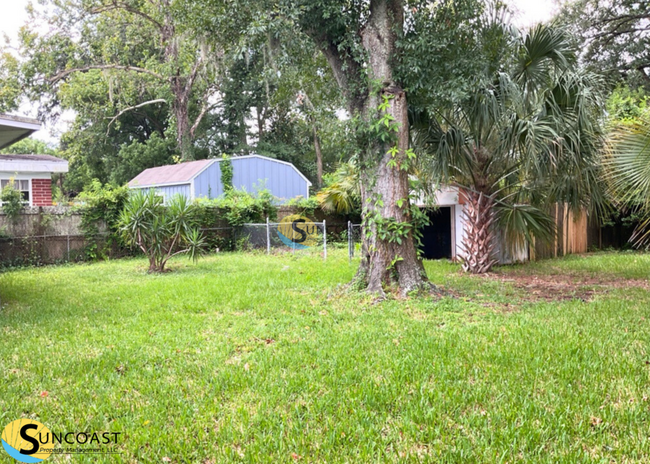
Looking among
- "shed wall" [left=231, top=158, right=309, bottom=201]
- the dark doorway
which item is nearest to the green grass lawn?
the dark doorway

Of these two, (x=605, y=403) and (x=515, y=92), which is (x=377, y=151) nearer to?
(x=515, y=92)

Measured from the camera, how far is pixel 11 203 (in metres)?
11.1

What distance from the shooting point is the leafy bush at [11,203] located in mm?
11055

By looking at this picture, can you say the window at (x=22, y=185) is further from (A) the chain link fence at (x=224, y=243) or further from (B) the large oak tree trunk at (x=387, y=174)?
(B) the large oak tree trunk at (x=387, y=174)

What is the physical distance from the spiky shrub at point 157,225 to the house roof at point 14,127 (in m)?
2.97

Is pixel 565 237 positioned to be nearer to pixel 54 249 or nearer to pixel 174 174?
pixel 54 249

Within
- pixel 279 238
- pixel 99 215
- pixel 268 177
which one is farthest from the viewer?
pixel 268 177

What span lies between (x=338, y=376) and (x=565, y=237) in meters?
11.9

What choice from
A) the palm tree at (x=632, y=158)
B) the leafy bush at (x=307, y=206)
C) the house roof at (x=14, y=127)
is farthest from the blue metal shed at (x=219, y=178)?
the palm tree at (x=632, y=158)

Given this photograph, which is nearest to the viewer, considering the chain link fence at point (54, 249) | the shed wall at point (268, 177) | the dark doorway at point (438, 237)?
the chain link fence at point (54, 249)

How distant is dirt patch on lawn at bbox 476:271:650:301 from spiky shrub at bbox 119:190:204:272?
21.9 ft

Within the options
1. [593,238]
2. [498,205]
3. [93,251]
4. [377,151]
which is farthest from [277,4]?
[593,238]

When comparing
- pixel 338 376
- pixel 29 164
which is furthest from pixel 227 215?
pixel 338 376

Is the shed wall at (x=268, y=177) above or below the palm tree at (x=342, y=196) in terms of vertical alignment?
above
